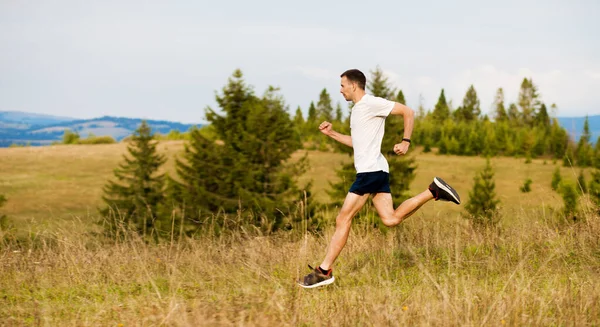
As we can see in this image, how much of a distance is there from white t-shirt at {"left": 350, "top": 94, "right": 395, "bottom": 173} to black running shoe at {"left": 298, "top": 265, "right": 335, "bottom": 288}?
99 centimetres

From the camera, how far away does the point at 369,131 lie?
492 centimetres

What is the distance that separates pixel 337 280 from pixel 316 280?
417 millimetres

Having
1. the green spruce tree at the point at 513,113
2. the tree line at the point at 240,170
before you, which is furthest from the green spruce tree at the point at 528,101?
the tree line at the point at 240,170

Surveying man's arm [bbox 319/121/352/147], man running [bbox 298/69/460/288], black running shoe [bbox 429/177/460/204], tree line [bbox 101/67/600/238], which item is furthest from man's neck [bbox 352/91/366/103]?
tree line [bbox 101/67/600/238]

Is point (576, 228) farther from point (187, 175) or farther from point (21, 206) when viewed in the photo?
point (21, 206)

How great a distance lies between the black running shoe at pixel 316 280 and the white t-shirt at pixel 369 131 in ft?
3.26

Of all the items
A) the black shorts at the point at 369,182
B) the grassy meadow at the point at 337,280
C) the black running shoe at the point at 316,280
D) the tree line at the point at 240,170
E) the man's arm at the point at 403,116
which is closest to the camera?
the grassy meadow at the point at 337,280

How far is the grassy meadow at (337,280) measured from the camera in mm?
3686

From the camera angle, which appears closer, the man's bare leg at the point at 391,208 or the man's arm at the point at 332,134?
the man's bare leg at the point at 391,208

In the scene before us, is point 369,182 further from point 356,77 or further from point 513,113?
point 513,113

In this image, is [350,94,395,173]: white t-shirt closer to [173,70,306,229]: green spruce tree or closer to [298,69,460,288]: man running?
[298,69,460,288]: man running

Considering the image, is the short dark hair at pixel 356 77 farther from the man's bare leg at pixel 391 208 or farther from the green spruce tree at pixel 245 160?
the green spruce tree at pixel 245 160

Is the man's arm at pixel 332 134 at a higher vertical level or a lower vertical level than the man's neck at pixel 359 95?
lower

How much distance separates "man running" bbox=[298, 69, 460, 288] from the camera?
4883mm
